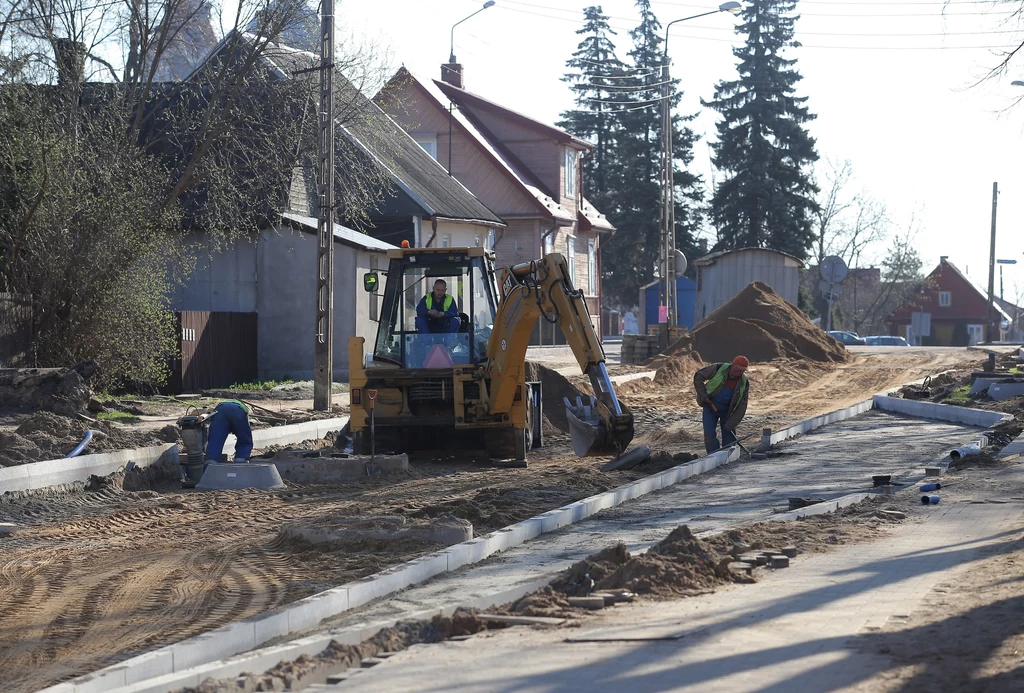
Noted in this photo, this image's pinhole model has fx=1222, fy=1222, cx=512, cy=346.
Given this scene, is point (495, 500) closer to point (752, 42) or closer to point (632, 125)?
point (752, 42)

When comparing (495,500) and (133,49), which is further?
(133,49)

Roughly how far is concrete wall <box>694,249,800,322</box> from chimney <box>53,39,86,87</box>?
93.1 feet

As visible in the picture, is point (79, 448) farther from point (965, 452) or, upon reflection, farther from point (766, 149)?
point (766, 149)

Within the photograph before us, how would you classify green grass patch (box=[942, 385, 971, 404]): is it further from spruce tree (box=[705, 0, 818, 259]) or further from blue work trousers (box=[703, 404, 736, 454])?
spruce tree (box=[705, 0, 818, 259])

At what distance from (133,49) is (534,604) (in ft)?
71.9

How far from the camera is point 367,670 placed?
6.09 meters

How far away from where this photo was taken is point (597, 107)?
239 ft

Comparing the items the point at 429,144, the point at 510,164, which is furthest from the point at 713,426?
the point at 510,164

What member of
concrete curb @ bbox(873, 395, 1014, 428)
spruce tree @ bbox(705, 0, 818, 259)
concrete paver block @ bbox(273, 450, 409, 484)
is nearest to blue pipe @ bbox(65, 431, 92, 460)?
concrete paver block @ bbox(273, 450, 409, 484)

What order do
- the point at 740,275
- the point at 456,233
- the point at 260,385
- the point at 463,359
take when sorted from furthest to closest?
the point at 740,275 → the point at 456,233 → the point at 260,385 → the point at 463,359

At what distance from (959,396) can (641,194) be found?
45222mm

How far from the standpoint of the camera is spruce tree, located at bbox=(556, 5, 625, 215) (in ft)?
232

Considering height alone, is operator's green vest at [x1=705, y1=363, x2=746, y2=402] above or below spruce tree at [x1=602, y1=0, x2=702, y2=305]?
below

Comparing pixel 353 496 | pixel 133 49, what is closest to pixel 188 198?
pixel 133 49
